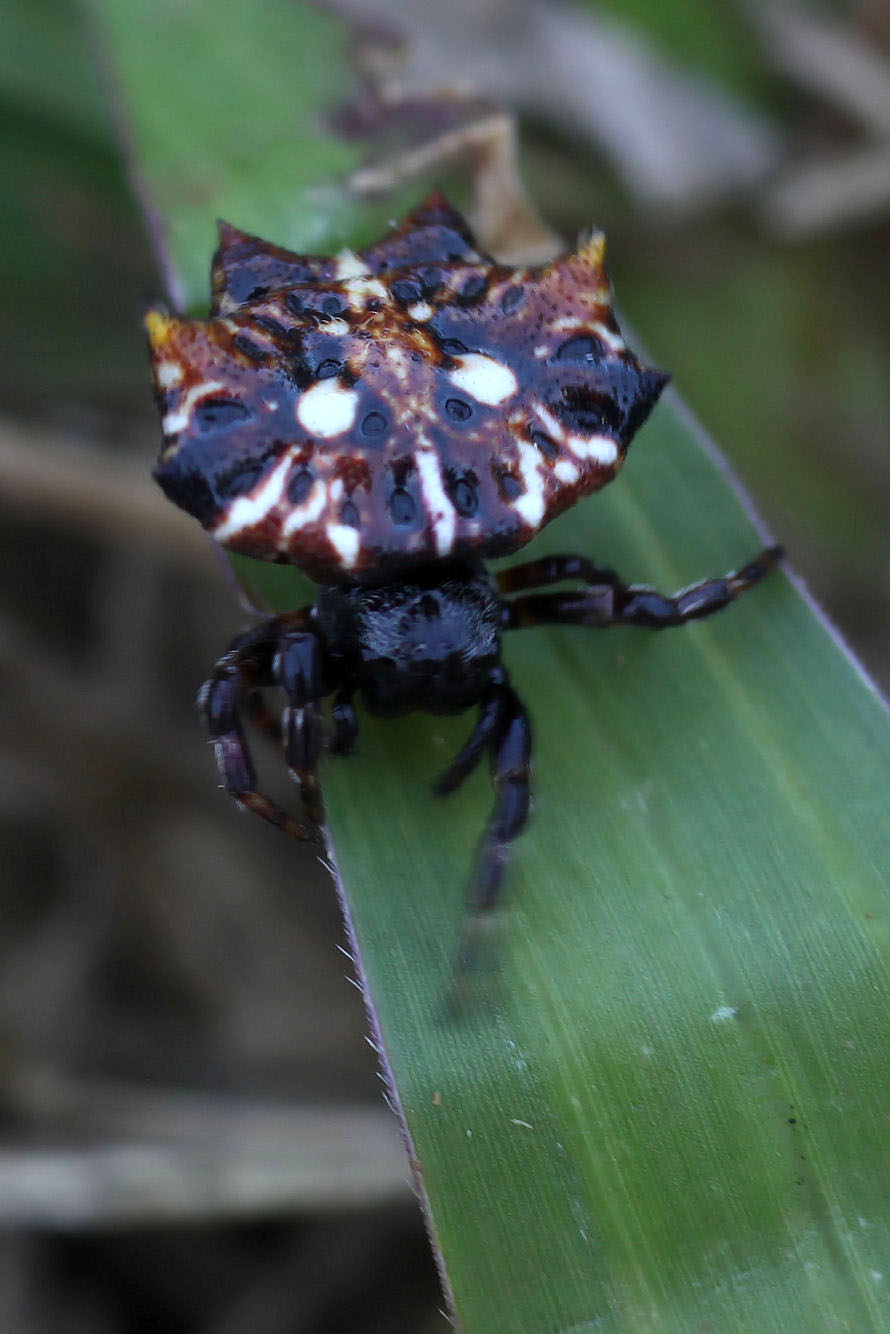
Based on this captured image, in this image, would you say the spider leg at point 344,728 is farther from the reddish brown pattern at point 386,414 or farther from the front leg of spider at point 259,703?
the reddish brown pattern at point 386,414

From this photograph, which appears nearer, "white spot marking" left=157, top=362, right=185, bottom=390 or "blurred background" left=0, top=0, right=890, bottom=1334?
"white spot marking" left=157, top=362, right=185, bottom=390

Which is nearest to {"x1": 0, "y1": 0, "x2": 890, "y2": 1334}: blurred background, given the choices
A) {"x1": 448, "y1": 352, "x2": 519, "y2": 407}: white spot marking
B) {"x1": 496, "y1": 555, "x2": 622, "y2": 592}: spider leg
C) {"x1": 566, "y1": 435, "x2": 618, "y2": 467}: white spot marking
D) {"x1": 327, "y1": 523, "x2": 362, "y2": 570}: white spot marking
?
{"x1": 496, "y1": 555, "x2": 622, "y2": 592}: spider leg

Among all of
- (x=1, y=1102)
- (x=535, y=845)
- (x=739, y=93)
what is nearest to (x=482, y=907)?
(x=535, y=845)

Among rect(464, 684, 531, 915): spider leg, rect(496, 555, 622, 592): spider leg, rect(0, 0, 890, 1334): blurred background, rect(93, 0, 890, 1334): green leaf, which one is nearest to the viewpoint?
rect(93, 0, 890, 1334): green leaf

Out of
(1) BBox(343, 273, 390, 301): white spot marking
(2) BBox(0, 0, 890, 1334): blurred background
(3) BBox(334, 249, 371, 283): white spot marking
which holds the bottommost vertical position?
(2) BBox(0, 0, 890, 1334): blurred background

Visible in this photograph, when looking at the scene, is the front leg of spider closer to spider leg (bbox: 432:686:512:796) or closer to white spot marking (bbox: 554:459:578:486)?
spider leg (bbox: 432:686:512:796)

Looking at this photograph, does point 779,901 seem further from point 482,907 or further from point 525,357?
point 525,357
